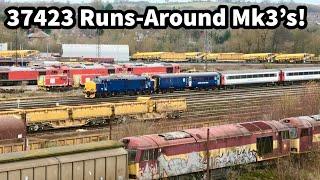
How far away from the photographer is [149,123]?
38.2 m

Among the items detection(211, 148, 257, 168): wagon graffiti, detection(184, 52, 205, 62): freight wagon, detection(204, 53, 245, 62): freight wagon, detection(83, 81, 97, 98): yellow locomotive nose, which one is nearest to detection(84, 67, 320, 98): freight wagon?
detection(83, 81, 97, 98): yellow locomotive nose

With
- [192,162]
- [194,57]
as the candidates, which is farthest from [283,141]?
[194,57]

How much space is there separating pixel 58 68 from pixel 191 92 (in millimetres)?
16730

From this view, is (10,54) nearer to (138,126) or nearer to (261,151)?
(138,126)

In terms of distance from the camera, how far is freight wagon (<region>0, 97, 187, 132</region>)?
115 ft

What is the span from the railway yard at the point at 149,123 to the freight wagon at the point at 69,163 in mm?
36

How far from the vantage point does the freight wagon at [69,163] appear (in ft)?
61.6

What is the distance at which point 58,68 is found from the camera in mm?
65188

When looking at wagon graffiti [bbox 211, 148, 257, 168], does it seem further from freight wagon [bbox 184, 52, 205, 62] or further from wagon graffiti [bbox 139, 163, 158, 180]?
freight wagon [bbox 184, 52, 205, 62]

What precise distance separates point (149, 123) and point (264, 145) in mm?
12193

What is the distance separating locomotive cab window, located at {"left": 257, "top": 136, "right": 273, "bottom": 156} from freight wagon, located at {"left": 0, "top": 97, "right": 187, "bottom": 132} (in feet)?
43.4

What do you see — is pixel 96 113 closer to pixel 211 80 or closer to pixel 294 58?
pixel 211 80

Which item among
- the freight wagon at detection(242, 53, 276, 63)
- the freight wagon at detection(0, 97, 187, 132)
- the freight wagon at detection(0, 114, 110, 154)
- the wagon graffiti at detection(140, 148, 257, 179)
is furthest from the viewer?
the freight wagon at detection(242, 53, 276, 63)

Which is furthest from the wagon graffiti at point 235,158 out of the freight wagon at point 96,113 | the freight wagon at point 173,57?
the freight wagon at point 173,57
